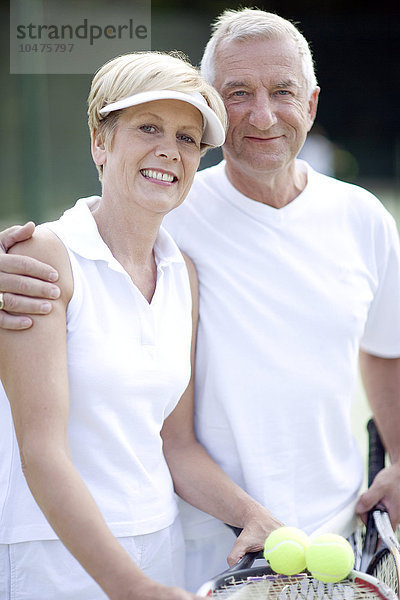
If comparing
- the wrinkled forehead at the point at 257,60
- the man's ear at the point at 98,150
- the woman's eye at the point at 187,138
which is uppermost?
the wrinkled forehead at the point at 257,60

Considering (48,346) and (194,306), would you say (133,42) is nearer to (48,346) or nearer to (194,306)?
(194,306)

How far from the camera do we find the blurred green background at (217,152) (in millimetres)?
4312

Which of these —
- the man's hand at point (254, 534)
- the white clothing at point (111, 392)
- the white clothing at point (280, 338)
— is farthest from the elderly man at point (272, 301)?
the white clothing at point (111, 392)

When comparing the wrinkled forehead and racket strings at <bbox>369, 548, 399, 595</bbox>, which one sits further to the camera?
the wrinkled forehead

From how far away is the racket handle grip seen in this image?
2332 mm

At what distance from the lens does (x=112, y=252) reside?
1711mm

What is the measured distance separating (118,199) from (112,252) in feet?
0.38

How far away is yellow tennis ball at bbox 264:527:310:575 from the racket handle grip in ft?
2.74

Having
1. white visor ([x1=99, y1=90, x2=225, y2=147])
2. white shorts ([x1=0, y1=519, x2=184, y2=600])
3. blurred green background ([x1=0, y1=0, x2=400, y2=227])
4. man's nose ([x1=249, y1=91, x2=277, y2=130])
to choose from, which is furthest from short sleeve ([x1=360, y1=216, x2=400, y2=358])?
blurred green background ([x1=0, y1=0, x2=400, y2=227])

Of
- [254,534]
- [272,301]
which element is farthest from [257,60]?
[254,534]

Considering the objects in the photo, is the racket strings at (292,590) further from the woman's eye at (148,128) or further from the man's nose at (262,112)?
the man's nose at (262,112)

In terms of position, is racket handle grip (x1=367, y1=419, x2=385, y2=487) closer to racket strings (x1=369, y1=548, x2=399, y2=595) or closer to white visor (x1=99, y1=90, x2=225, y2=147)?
racket strings (x1=369, y1=548, x2=399, y2=595)

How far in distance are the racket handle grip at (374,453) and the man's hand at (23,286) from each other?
1.25 meters

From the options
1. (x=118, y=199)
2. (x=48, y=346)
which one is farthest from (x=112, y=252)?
(x=48, y=346)
